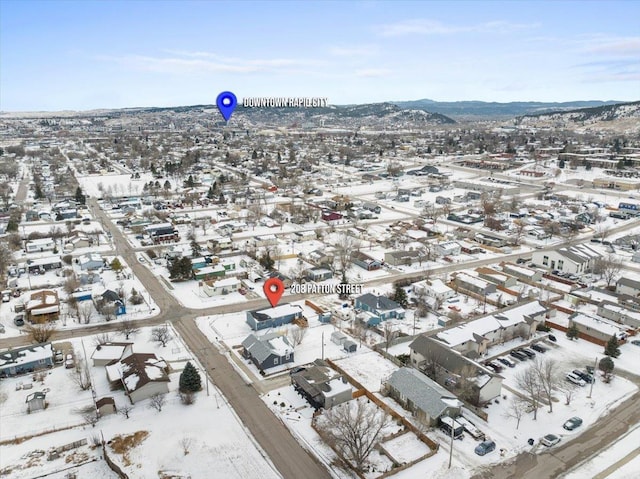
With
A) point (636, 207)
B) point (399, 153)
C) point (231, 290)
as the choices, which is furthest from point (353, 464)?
point (399, 153)

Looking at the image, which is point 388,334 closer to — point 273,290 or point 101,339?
point 273,290

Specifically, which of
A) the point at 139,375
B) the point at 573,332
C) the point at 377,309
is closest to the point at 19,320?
the point at 139,375

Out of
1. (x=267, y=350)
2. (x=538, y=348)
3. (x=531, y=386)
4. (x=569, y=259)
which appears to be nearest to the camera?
(x=531, y=386)

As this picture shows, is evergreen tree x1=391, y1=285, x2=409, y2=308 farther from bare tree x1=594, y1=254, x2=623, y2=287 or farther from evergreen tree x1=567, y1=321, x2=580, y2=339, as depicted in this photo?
bare tree x1=594, y1=254, x2=623, y2=287

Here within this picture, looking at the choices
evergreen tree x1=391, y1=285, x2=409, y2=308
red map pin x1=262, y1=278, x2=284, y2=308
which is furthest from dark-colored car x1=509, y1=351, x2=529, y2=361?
red map pin x1=262, y1=278, x2=284, y2=308

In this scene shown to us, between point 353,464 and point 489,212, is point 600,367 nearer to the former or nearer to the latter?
point 353,464

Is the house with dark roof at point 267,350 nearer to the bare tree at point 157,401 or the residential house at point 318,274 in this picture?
the bare tree at point 157,401
